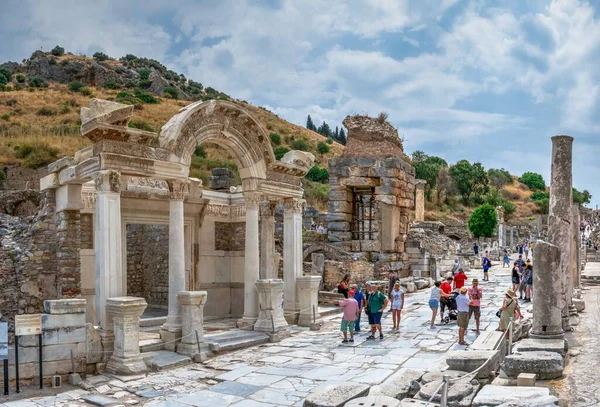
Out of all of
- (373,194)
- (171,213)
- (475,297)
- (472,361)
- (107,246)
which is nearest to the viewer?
(472,361)

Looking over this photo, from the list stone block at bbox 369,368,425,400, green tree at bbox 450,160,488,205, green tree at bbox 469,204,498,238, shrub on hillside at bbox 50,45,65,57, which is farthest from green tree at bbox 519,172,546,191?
stone block at bbox 369,368,425,400

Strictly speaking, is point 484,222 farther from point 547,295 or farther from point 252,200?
point 547,295

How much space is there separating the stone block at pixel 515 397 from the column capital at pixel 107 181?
26.5 feet

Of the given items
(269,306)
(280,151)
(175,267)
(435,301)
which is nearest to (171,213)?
(175,267)

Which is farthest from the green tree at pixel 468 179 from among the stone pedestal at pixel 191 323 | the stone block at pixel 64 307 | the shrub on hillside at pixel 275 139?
the stone block at pixel 64 307

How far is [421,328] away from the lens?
1473cm

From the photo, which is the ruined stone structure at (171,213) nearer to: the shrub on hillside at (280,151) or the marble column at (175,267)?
the marble column at (175,267)

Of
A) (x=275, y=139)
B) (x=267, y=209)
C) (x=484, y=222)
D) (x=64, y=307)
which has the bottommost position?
(x=64, y=307)

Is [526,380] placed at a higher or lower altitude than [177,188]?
lower

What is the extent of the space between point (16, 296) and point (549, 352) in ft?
38.7

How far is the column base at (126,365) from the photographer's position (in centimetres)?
1060

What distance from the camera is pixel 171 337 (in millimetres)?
12266

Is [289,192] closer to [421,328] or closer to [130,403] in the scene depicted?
[421,328]

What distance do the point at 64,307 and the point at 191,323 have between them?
2.67 meters
